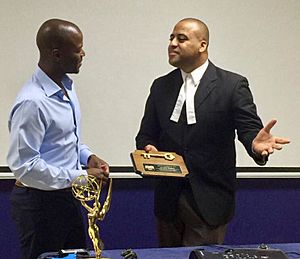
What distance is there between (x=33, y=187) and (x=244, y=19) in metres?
1.71

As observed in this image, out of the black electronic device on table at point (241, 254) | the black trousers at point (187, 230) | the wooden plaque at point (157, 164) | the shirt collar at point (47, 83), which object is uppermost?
the shirt collar at point (47, 83)

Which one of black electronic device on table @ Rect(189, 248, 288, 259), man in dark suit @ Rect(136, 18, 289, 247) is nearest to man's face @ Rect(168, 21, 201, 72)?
man in dark suit @ Rect(136, 18, 289, 247)

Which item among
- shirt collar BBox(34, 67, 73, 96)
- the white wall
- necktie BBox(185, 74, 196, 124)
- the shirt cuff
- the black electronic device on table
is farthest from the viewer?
the white wall

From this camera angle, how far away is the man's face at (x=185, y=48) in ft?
7.84

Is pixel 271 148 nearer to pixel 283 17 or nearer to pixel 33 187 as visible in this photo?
pixel 33 187

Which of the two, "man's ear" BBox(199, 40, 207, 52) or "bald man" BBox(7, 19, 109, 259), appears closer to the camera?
"bald man" BBox(7, 19, 109, 259)

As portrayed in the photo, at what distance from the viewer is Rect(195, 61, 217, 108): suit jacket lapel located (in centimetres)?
236

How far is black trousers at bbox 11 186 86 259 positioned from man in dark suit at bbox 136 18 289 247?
1.66ft

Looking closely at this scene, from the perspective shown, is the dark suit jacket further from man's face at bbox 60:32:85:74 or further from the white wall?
the white wall

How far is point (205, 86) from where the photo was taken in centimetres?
238

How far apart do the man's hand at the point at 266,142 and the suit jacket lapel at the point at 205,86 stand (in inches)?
14.0

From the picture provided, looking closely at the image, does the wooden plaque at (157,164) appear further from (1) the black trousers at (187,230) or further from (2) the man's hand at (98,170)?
(1) the black trousers at (187,230)

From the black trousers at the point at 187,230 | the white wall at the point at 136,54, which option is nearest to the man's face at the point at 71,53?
the black trousers at the point at 187,230

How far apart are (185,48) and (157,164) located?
621mm
